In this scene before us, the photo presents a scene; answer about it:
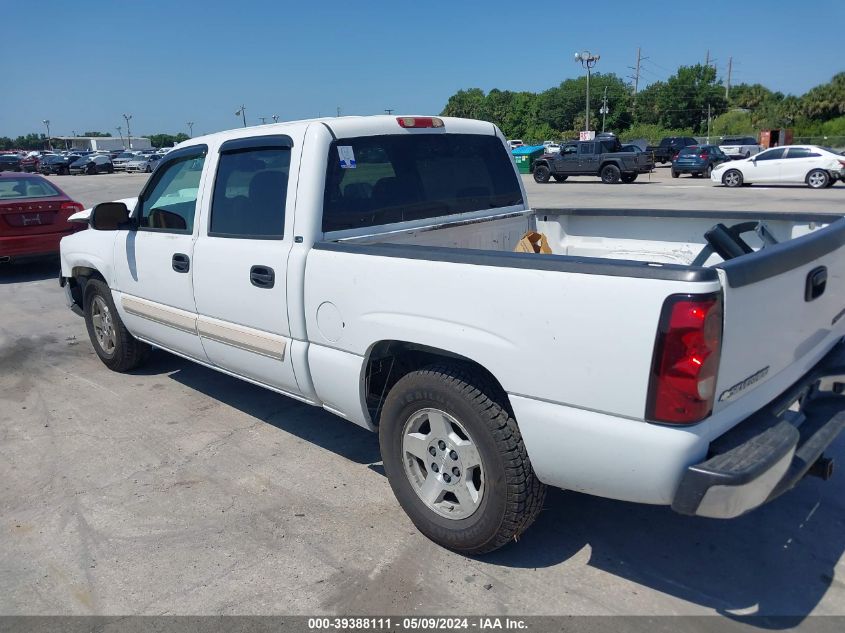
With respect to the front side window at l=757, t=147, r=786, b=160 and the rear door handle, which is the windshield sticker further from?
the front side window at l=757, t=147, r=786, b=160

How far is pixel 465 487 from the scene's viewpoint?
10.4 ft

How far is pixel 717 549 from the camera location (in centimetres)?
329

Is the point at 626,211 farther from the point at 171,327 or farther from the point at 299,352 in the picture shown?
the point at 171,327

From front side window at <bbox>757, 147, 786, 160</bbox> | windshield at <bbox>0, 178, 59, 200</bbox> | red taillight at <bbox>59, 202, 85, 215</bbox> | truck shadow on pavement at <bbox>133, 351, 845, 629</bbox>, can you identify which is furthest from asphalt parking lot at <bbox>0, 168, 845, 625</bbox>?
front side window at <bbox>757, 147, 786, 160</bbox>

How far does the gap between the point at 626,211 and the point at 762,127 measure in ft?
219

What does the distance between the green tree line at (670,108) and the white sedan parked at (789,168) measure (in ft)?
120

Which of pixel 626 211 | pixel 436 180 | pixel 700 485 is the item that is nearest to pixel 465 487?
pixel 700 485

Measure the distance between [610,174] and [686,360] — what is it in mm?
28901

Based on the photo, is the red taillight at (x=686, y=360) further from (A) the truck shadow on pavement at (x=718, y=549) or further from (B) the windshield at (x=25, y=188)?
(B) the windshield at (x=25, y=188)

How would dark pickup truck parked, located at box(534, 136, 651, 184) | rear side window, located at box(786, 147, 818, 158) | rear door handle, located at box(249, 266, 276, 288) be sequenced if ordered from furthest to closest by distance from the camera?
dark pickup truck parked, located at box(534, 136, 651, 184) → rear side window, located at box(786, 147, 818, 158) → rear door handle, located at box(249, 266, 276, 288)

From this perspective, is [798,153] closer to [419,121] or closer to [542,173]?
[542,173]

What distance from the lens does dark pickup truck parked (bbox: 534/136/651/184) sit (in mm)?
29456

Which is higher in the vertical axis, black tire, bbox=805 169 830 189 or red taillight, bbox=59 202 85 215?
black tire, bbox=805 169 830 189

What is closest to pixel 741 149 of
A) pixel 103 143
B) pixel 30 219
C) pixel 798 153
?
pixel 798 153
